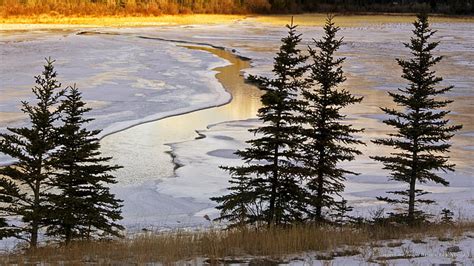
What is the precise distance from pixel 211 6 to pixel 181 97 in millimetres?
75222

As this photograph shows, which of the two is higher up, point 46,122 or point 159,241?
point 46,122

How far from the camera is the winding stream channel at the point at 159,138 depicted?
617 inches

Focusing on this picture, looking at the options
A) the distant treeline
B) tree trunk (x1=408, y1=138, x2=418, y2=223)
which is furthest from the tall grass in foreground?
the distant treeline

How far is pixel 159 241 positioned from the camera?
9.21 m

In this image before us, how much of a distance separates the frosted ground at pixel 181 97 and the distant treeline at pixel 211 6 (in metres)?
21.5

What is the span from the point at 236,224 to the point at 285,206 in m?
1.04

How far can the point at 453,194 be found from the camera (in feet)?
47.5

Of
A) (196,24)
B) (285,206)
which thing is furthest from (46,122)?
(196,24)

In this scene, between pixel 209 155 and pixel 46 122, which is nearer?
pixel 46 122

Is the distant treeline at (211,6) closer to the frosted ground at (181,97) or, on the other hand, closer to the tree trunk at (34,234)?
the frosted ground at (181,97)

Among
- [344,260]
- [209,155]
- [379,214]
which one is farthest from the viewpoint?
[209,155]

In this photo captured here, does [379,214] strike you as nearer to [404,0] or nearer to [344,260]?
[344,260]

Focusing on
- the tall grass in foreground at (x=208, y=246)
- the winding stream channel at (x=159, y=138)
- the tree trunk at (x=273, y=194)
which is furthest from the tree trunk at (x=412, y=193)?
the winding stream channel at (x=159, y=138)

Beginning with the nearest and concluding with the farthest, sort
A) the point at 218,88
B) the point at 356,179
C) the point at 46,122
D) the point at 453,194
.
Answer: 1. the point at 46,122
2. the point at 453,194
3. the point at 356,179
4. the point at 218,88
